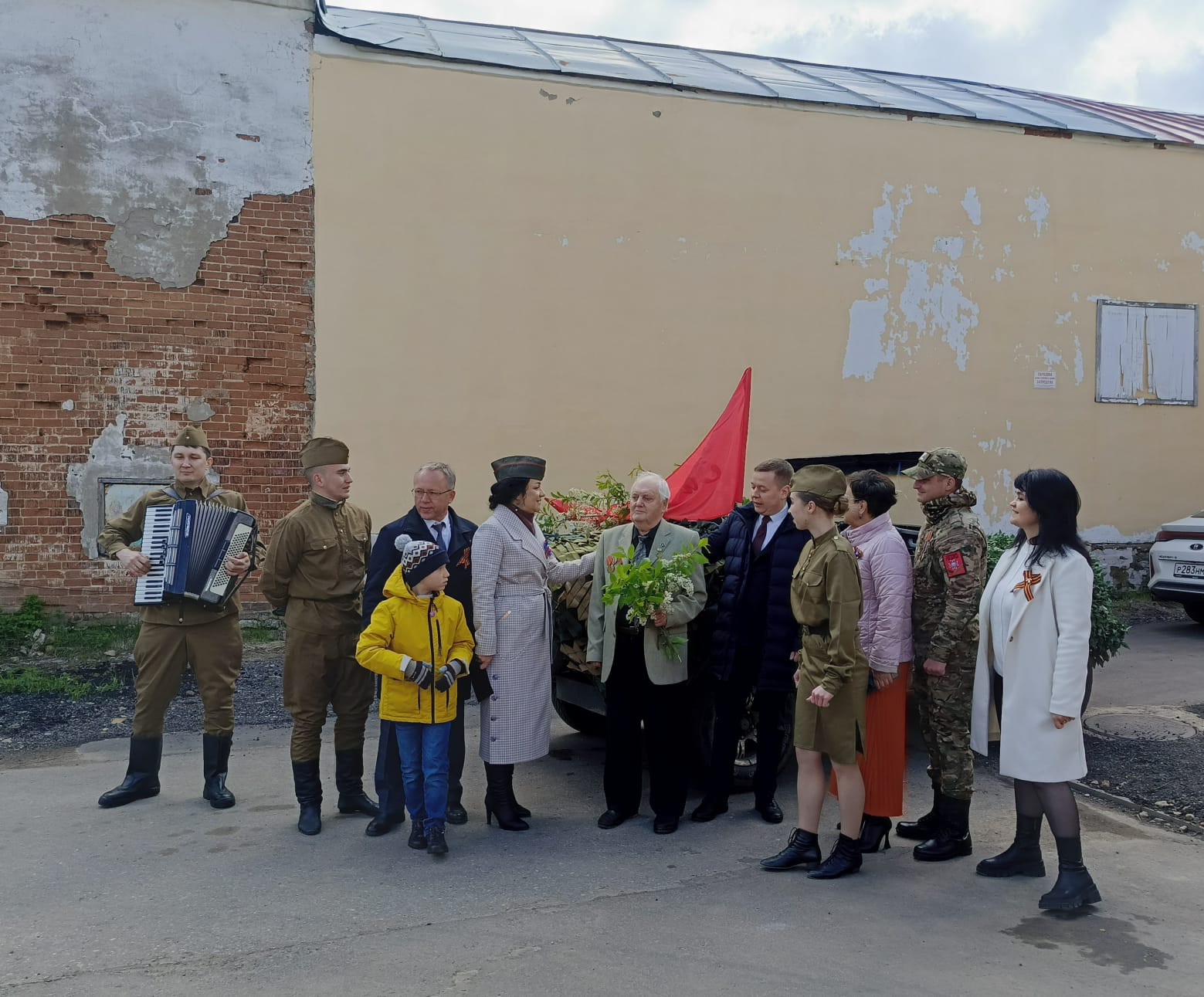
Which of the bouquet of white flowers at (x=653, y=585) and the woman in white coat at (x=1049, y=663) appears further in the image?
the bouquet of white flowers at (x=653, y=585)

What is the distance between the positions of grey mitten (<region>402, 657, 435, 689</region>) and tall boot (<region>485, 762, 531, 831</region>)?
689 millimetres

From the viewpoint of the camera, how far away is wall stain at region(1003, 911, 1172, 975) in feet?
12.0

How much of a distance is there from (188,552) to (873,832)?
3556 mm

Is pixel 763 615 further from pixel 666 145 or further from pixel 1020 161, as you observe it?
pixel 1020 161

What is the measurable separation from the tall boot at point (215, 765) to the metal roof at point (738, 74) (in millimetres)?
7161

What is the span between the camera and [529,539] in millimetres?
5285

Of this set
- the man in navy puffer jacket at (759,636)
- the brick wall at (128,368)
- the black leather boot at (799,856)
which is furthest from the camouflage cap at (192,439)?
the brick wall at (128,368)

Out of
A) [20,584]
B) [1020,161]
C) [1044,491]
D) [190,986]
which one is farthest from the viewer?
[1020,161]

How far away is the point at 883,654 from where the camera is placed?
4.66 m

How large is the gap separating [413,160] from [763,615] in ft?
22.5

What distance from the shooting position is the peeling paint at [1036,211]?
477 inches

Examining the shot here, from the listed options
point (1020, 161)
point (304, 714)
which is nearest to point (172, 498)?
point (304, 714)

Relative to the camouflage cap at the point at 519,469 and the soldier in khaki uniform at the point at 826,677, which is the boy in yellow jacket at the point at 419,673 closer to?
the camouflage cap at the point at 519,469

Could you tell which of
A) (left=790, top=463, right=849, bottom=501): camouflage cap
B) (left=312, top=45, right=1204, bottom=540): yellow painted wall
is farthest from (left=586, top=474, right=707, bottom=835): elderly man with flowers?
(left=312, top=45, right=1204, bottom=540): yellow painted wall
